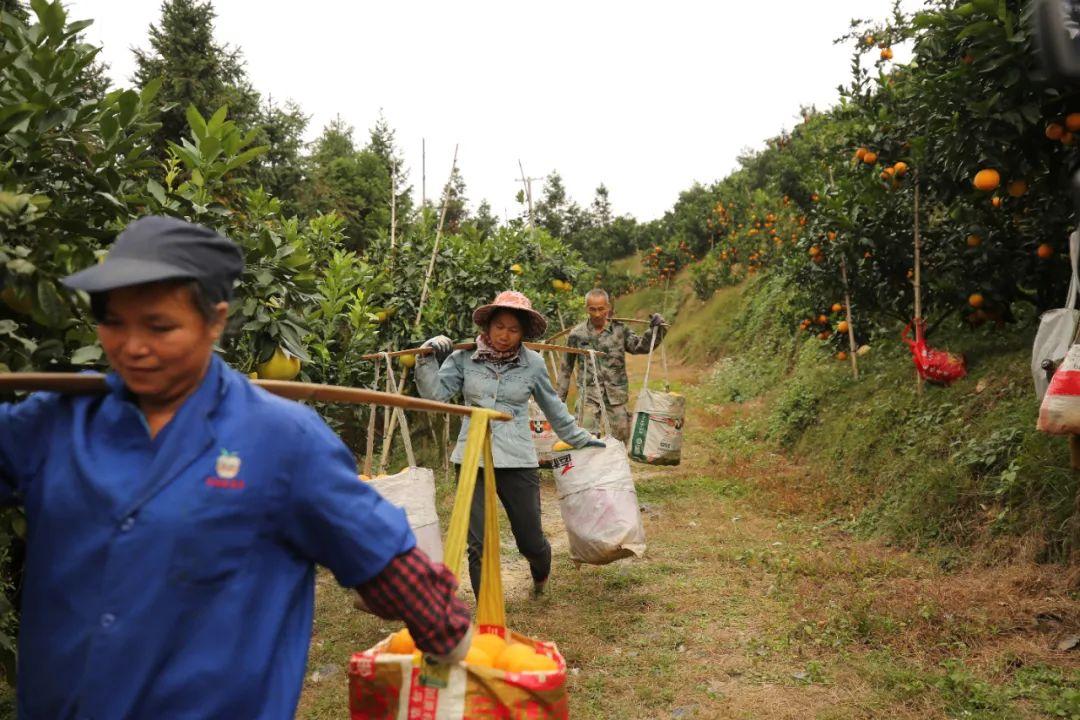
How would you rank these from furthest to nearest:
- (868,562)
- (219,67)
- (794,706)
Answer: (219,67)
(868,562)
(794,706)

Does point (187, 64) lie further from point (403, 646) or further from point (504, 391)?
point (403, 646)

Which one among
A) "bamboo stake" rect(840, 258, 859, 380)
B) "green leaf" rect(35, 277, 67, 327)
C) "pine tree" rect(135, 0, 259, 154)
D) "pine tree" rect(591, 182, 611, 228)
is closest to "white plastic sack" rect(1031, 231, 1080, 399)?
"green leaf" rect(35, 277, 67, 327)

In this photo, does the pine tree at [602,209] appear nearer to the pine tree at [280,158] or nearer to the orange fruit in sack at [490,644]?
the pine tree at [280,158]

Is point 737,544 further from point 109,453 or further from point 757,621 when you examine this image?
point 109,453

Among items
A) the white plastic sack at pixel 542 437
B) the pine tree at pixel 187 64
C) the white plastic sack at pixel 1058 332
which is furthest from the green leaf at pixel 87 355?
the pine tree at pixel 187 64

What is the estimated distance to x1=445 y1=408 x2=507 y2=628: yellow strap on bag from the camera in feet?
6.60

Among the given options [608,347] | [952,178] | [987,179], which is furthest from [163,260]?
[608,347]

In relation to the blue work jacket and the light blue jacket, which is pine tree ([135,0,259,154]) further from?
the blue work jacket

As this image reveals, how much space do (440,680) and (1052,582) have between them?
3863 mm

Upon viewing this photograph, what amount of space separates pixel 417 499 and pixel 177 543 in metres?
2.66

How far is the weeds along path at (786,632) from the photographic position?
3693mm

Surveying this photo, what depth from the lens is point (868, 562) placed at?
5.27 m

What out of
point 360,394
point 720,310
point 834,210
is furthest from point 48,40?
point 720,310

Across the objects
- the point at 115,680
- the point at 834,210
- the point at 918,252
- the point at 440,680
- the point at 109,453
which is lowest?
the point at 440,680
